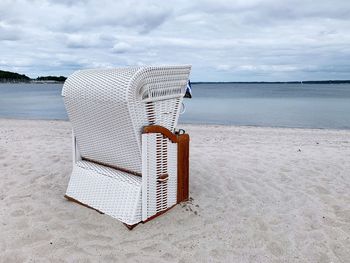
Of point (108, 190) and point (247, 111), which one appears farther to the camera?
point (247, 111)

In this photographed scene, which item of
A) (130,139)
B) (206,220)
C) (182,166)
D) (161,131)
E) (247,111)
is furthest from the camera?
(247,111)

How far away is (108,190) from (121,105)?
3.89 ft

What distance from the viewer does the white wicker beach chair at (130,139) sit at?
3533mm

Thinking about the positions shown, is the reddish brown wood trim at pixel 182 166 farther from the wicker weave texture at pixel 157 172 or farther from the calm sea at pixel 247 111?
the calm sea at pixel 247 111

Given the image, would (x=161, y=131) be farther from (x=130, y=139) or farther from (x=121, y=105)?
(x=121, y=105)

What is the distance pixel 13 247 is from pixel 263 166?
→ 4.51m

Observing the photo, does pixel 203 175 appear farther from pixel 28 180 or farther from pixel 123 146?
pixel 28 180

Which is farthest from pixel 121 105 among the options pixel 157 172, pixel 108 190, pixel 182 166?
pixel 182 166

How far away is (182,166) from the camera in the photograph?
4273 mm

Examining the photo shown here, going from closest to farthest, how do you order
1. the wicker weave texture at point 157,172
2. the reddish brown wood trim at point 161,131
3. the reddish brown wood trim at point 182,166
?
the reddish brown wood trim at point 161,131 → the wicker weave texture at point 157,172 → the reddish brown wood trim at point 182,166

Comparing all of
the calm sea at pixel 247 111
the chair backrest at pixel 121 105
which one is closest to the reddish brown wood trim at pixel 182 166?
the chair backrest at pixel 121 105

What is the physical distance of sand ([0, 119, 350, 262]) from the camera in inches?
130

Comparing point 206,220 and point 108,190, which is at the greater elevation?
point 108,190

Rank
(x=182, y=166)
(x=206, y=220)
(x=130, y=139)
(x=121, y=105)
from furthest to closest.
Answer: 1. (x=182, y=166)
2. (x=206, y=220)
3. (x=130, y=139)
4. (x=121, y=105)
